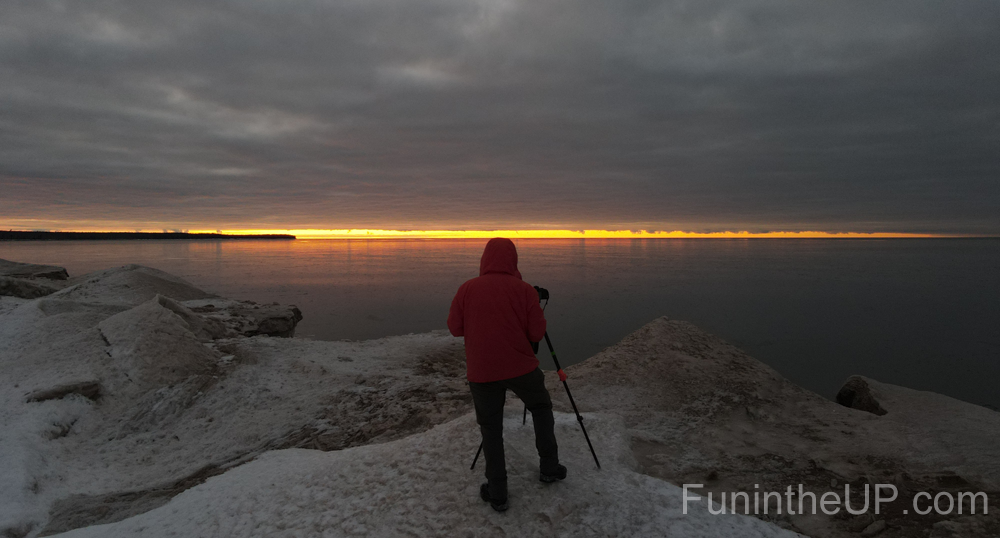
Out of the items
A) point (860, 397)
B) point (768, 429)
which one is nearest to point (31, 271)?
point (768, 429)

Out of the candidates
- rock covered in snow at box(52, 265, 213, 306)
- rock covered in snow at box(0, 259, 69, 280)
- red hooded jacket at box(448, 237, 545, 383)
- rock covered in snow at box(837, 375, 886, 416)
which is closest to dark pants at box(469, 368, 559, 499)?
red hooded jacket at box(448, 237, 545, 383)

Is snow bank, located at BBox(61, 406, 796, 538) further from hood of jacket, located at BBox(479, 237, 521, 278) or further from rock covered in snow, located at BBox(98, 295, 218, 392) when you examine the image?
rock covered in snow, located at BBox(98, 295, 218, 392)

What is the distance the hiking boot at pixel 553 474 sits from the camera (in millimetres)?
4824

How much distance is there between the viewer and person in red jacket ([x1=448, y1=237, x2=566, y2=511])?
14.8ft

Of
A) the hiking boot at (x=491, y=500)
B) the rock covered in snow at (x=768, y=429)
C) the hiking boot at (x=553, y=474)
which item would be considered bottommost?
the rock covered in snow at (x=768, y=429)

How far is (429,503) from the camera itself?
4.69 metres

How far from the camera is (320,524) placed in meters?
4.48

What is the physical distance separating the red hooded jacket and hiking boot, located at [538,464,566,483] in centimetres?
115

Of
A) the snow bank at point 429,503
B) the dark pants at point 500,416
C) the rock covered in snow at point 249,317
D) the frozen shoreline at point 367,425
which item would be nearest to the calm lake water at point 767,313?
the rock covered in snow at point 249,317

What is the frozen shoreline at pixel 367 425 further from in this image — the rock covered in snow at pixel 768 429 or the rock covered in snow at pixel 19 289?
the rock covered in snow at pixel 19 289

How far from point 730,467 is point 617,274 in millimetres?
41897

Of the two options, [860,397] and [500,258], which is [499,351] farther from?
[860,397]

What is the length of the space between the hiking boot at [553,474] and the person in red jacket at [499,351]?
19cm

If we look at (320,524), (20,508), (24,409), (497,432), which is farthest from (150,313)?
(497,432)
